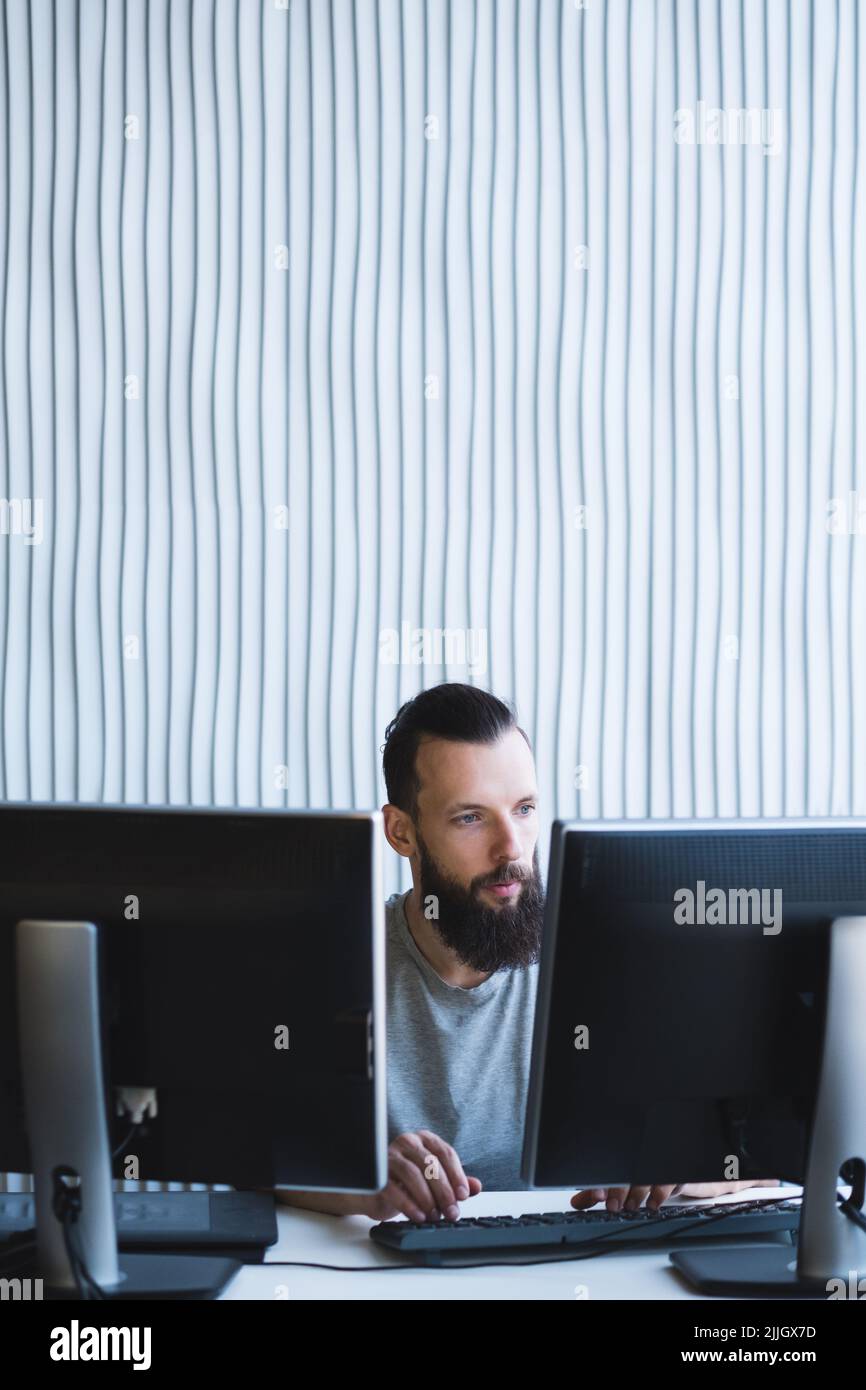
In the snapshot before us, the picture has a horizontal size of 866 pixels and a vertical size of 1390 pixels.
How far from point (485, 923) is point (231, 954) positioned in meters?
0.73

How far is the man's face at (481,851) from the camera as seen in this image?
6.77 feet

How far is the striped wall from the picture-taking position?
9.84 ft

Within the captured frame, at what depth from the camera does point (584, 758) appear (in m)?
3.06

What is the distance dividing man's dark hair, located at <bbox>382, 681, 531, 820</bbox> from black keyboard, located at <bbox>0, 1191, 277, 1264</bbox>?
674 millimetres

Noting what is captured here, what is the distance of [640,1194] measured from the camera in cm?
171

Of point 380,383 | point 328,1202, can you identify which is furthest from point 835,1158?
point 380,383

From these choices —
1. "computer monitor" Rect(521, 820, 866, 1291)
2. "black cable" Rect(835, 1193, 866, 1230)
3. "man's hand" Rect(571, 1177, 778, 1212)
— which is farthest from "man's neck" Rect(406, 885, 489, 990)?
"black cable" Rect(835, 1193, 866, 1230)

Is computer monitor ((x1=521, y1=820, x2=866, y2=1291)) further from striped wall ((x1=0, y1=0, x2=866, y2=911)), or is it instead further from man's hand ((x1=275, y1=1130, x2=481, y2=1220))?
striped wall ((x1=0, y1=0, x2=866, y2=911))

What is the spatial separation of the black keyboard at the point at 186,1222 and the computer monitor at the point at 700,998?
36 centimetres

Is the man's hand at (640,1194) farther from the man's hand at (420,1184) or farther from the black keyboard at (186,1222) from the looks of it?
the black keyboard at (186,1222)

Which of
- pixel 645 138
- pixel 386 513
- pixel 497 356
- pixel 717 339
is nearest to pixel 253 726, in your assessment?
pixel 386 513

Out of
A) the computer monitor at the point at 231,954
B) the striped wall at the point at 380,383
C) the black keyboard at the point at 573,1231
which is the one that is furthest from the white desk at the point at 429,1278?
the striped wall at the point at 380,383
